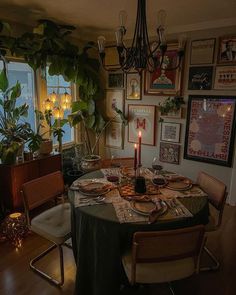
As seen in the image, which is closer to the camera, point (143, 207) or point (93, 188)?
point (143, 207)

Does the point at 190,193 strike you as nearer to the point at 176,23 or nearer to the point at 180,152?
the point at 180,152

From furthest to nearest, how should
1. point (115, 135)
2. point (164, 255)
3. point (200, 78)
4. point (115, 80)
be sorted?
point (115, 135) → point (115, 80) → point (200, 78) → point (164, 255)

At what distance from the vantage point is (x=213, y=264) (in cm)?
224

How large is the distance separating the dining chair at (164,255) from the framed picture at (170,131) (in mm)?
2311

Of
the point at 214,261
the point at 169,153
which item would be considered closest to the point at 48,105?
the point at 169,153

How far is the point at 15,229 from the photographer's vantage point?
2484mm

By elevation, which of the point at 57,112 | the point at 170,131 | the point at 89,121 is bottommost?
the point at 170,131

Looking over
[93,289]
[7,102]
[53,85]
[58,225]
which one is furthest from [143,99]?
[93,289]

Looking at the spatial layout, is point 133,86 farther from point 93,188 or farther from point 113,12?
point 93,188

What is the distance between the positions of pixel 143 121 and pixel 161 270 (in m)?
2.74

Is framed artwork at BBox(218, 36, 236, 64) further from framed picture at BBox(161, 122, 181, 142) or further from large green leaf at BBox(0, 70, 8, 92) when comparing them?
large green leaf at BBox(0, 70, 8, 92)

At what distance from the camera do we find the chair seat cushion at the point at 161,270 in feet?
4.96

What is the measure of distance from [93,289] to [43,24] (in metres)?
2.80

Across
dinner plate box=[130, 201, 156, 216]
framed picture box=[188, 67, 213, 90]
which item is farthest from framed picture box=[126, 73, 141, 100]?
dinner plate box=[130, 201, 156, 216]
